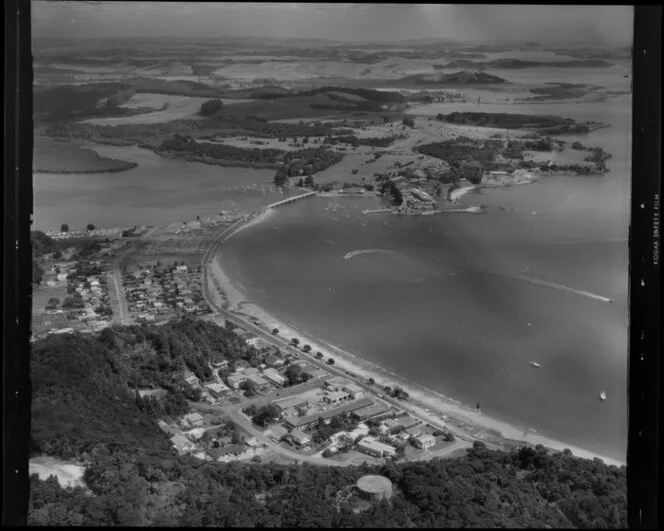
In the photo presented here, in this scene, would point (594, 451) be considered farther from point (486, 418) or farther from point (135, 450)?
point (135, 450)

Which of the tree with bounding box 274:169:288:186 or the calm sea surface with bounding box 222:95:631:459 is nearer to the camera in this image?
the calm sea surface with bounding box 222:95:631:459

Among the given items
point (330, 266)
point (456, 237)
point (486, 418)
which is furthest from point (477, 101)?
point (486, 418)

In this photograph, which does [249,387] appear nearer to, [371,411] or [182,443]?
[182,443]

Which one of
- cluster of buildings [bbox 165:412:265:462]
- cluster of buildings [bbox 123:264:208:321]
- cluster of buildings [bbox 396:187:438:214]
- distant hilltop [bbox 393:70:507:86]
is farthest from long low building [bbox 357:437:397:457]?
distant hilltop [bbox 393:70:507:86]

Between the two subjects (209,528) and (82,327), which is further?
(82,327)

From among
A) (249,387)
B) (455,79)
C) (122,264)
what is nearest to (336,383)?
(249,387)

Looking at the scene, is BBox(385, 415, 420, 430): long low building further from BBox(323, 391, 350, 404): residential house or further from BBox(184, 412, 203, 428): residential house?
BBox(184, 412, 203, 428): residential house

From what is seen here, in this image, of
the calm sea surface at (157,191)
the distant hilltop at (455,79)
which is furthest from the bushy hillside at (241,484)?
the distant hilltop at (455,79)
